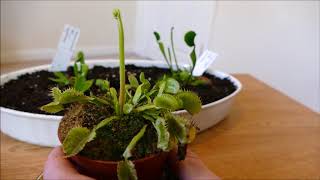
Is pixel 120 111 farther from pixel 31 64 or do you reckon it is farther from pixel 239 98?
pixel 31 64

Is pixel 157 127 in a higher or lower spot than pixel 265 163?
higher

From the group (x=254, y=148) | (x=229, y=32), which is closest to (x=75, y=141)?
(x=254, y=148)

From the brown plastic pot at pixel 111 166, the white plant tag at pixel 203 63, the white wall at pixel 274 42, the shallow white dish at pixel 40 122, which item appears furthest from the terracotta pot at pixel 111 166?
the white wall at pixel 274 42

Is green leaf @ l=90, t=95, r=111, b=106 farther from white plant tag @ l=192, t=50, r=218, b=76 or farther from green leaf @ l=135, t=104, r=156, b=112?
white plant tag @ l=192, t=50, r=218, b=76

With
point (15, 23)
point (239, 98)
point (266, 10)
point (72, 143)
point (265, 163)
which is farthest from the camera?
point (15, 23)

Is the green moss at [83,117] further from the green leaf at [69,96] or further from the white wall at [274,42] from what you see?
the white wall at [274,42]

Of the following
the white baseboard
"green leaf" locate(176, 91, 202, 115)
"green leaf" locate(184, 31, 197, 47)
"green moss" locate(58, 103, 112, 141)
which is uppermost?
"green leaf" locate(176, 91, 202, 115)

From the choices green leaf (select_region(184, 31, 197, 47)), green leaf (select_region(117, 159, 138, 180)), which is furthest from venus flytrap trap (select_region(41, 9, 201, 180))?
green leaf (select_region(184, 31, 197, 47))

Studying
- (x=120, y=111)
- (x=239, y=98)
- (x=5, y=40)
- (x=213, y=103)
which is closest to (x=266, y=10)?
(x=239, y=98)
